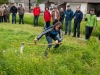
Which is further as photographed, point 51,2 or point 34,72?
point 51,2

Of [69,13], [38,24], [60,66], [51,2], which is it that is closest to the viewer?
[60,66]

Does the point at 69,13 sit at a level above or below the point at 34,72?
above

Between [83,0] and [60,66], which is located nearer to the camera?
[60,66]

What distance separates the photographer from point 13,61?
7.52m

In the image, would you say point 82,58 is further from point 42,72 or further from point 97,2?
point 97,2

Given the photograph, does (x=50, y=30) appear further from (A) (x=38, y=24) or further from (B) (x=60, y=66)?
(A) (x=38, y=24)

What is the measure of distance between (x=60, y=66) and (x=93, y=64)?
1578mm

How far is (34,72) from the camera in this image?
7.23m

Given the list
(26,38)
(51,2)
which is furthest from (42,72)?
(51,2)

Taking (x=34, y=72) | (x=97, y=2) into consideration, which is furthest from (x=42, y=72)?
(x=97, y=2)

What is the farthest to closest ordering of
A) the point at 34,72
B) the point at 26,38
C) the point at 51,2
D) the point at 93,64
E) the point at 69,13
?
1. the point at 51,2
2. the point at 69,13
3. the point at 26,38
4. the point at 93,64
5. the point at 34,72

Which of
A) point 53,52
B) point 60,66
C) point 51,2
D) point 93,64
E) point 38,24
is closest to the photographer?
point 60,66

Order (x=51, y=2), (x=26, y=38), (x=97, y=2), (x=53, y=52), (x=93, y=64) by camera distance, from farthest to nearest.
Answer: (x=51, y=2)
(x=97, y=2)
(x=26, y=38)
(x=53, y=52)
(x=93, y=64)

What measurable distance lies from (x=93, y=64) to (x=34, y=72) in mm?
2543
